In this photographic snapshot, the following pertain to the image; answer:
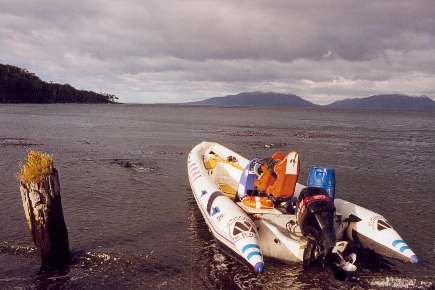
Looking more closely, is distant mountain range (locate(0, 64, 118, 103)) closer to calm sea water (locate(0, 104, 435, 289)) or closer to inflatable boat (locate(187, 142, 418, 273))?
calm sea water (locate(0, 104, 435, 289))

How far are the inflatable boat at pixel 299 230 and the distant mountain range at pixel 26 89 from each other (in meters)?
152

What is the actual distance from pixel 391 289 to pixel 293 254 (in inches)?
97.1

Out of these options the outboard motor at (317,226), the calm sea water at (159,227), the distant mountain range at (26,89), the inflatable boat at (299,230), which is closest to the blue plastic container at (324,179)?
the inflatable boat at (299,230)

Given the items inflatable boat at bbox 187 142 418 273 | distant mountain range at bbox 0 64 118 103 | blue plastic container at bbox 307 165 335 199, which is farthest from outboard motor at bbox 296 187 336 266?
distant mountain range at bbox 0 64 118 103

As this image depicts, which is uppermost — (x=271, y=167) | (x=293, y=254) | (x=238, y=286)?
(x=271, y=167)

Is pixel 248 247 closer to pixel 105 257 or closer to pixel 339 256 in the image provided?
pixel 339 256

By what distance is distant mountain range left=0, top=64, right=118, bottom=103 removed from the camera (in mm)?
145625

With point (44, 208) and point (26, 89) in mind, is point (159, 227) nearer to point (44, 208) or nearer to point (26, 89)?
point (44, 208)

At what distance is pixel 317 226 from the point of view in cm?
1012

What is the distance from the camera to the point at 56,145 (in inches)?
1316

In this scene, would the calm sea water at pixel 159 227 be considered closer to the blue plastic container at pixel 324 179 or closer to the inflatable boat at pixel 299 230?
the inflatable boat at pixel 299 230

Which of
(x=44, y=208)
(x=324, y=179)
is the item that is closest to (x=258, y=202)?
(x=324, y=179)

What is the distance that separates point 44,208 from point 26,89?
160619 mm

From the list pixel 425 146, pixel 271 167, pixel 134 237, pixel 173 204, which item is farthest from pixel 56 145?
pixel 425 146
